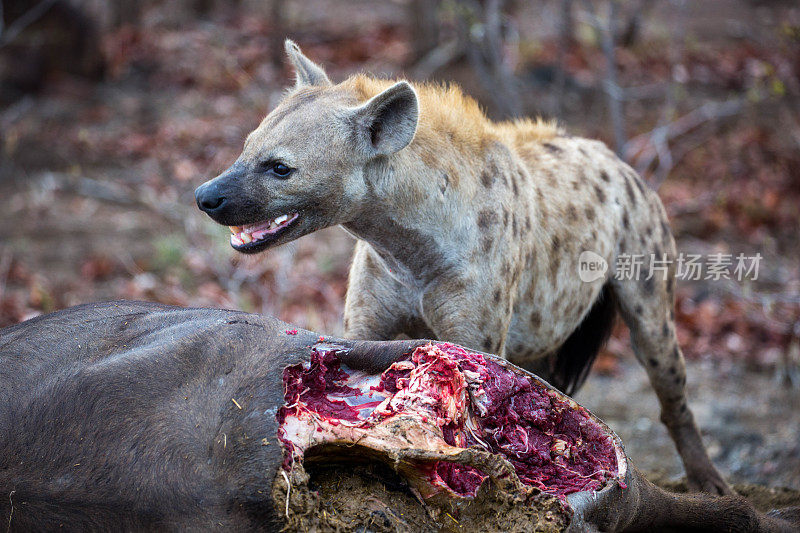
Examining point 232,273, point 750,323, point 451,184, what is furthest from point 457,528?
point 750,323

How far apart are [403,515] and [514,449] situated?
35 centimetres

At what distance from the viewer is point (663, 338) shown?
3.74 metres

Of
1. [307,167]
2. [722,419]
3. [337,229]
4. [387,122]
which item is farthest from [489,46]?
[307,167]

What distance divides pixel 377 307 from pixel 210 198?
81 cm

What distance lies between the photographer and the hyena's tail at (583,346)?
153 inches

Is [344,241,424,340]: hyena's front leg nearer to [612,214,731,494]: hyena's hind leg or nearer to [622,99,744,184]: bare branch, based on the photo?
[612,214,731,494]: hyena's hind leg

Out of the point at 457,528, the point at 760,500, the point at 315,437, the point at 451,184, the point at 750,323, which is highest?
the point at 451,184

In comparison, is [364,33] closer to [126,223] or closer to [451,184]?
[126,223]

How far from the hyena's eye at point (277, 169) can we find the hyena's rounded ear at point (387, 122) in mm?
269

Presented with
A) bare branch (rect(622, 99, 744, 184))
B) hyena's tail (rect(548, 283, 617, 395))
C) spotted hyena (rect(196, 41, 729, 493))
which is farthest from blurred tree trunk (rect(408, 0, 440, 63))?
hyena's tail (rect(548, 283, 617, 395))

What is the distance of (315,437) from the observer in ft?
6.11

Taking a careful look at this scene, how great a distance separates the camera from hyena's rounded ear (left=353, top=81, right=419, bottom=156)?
2707mm

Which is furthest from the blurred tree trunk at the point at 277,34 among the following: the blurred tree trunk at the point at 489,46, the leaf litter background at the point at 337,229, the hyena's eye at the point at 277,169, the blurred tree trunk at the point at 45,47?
the hyena's eye at the point at 277,169

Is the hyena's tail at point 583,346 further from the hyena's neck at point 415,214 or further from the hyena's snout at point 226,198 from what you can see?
the hyena's snout at point 226,198
